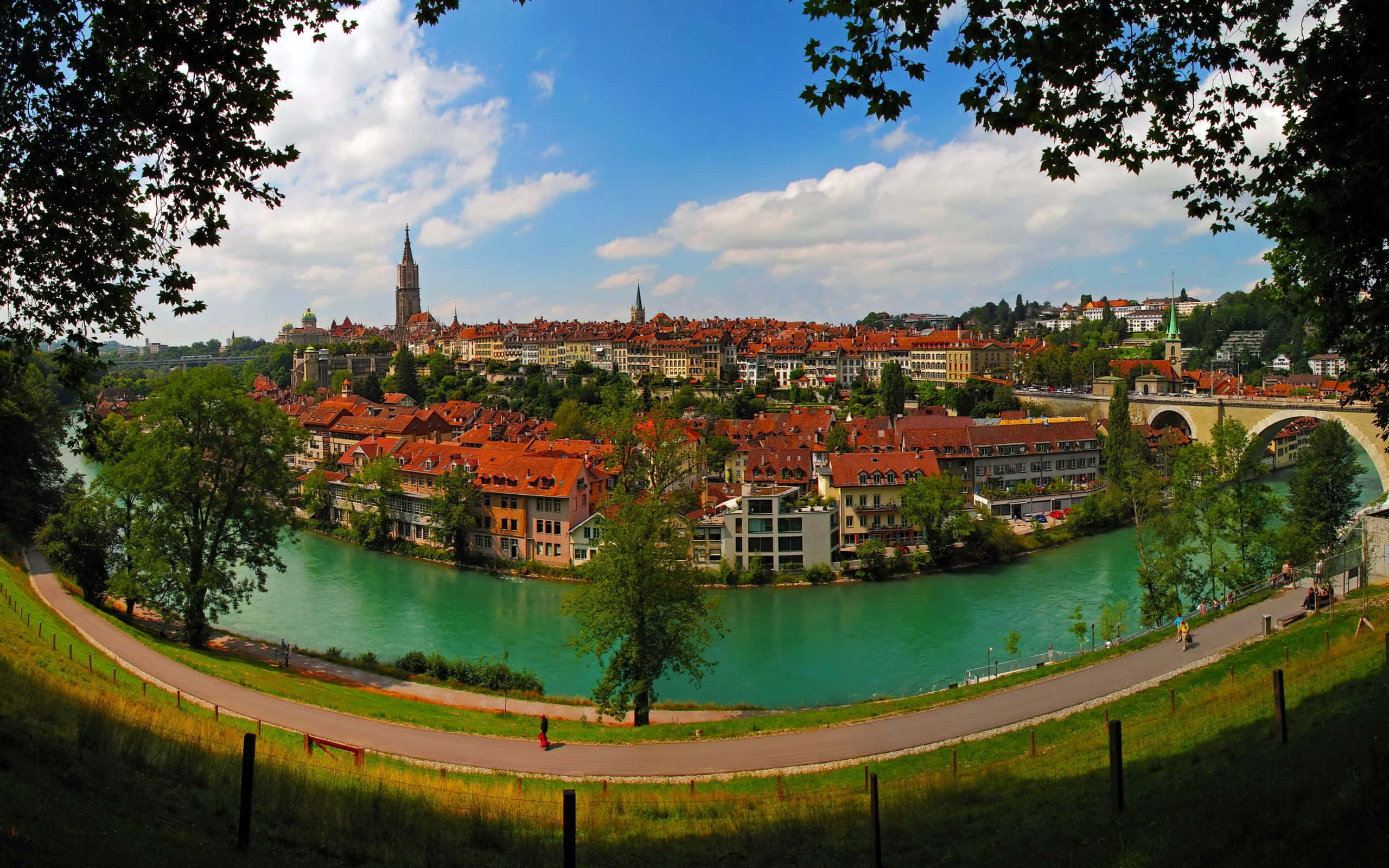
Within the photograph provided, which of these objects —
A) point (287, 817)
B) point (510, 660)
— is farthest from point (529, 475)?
point (287, 817)

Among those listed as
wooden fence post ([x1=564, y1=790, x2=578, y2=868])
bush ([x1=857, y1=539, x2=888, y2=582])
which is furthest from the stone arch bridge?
wooden fence post ([x1=564, y1=790, x2=578, y2=868])

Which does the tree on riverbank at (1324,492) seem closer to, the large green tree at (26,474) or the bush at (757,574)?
the bush at (757,574)

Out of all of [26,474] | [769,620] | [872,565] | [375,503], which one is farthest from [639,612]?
[26,474]

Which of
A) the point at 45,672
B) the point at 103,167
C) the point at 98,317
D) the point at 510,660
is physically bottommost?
the point at 510,660

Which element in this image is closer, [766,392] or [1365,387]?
[1365,387]

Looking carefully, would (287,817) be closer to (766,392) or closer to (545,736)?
(545,736)

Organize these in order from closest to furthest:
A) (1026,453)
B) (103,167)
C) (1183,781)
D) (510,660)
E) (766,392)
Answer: (103,167) → (1183,781) → (510,660) → (1026,453) → (766,392)

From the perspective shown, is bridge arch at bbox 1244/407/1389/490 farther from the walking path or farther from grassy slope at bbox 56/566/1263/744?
the walking path
